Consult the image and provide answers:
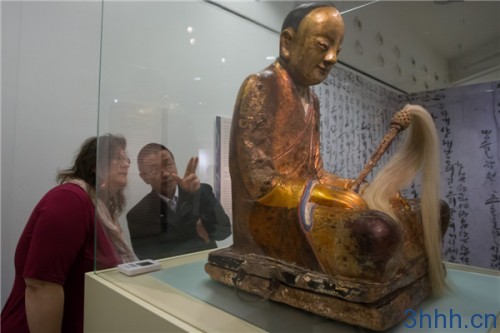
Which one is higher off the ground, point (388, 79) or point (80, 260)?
point (388, 79)

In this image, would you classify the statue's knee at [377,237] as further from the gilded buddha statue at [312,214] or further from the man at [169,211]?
the man at [169,211]

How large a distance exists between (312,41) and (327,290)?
0.75m

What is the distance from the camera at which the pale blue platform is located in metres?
0.85

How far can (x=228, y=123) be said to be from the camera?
1831 millimetres

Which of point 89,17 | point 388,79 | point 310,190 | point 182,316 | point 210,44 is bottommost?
point 182,316

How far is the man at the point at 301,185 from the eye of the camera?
0.85 meters

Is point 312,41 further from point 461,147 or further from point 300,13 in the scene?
point 461,147

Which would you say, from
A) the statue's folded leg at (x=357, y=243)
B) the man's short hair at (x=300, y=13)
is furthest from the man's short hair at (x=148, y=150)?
the statue's folded leg at (x=357, y=243)

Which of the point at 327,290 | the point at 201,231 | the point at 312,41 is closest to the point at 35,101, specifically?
the point at 201,231

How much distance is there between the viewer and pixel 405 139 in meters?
0.95

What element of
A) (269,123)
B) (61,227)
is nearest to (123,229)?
(61,227)

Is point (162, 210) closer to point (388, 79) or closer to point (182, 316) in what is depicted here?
point (182, 316)

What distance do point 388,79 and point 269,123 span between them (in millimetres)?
387

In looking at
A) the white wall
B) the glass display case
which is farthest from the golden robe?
the white wall
